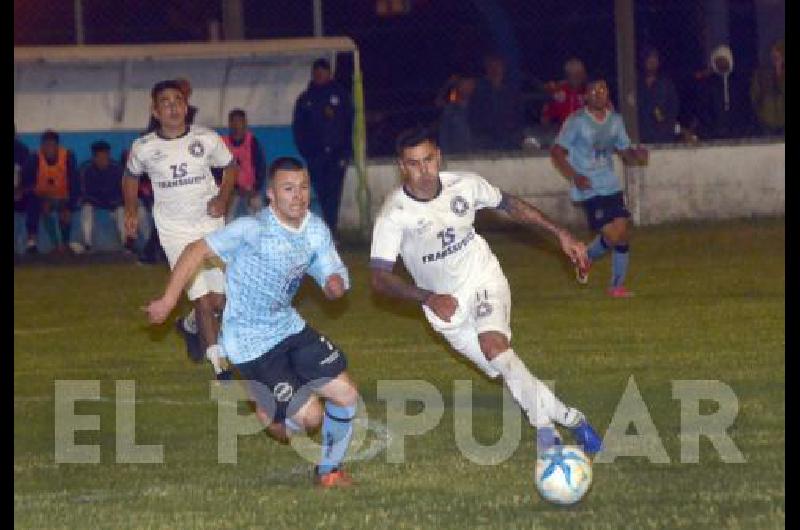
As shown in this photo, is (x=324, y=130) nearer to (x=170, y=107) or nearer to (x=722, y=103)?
(x=722, y=103)

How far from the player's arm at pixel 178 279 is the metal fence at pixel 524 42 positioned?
14008 millimetres

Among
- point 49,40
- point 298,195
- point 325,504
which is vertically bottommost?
point 325,504

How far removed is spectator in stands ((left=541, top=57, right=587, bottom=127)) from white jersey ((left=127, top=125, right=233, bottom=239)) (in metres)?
9.67

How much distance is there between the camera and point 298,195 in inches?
356

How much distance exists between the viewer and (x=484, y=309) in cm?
959

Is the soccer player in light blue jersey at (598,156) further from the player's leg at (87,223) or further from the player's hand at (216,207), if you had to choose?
the player's leg at (87,223)

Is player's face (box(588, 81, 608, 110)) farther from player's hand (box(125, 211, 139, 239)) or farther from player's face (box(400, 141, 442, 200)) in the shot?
player's face (box(400, 141, 442, 200))

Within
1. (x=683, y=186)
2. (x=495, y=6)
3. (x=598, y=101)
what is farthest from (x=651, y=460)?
(x=495, y=6)

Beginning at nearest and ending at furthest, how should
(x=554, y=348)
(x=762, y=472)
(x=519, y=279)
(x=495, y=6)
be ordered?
(x=762, y=472)
(x=554, y=348)
(x=519, y=279)
(x=495, y=6)

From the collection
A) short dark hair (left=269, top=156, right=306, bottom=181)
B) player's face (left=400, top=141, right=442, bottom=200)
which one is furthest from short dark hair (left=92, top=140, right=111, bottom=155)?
short dark hair (left=269, top=156, right=306, bottom=181)

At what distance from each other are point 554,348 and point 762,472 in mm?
4500

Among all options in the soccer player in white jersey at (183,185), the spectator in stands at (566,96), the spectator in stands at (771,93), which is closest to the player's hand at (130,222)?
the soccer player in white jersey at (183,185)

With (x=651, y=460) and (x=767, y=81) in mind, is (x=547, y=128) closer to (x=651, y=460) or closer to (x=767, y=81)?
(x=767, y=81)

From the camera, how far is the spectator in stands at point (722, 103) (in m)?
23.1
